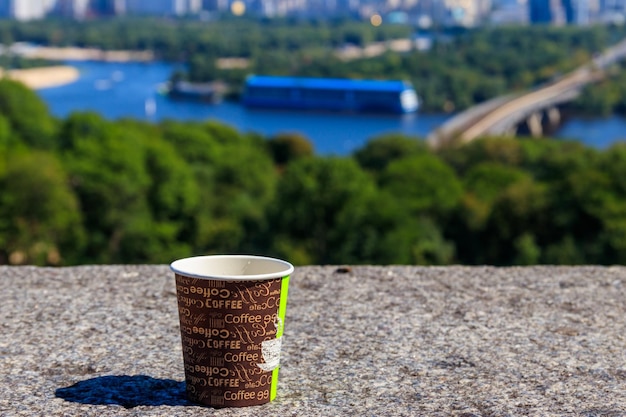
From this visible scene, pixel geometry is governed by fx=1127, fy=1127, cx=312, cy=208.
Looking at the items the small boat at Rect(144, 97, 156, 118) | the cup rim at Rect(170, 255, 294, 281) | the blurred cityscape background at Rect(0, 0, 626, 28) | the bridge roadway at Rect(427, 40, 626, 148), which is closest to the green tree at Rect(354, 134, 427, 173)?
the bridge roadway at Rect(427, 40, 626, 148)

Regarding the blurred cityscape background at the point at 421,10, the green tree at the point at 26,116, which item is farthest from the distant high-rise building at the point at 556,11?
the green tree at the point at 26,116

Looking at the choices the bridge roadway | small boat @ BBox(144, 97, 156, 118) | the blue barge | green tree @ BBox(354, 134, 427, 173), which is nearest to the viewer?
green tree @ BBox(354, 134, 427, 173)

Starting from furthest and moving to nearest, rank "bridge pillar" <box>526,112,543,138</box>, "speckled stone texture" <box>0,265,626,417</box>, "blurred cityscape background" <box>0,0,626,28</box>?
"blurred cityscape background" <box>0,0,626,28</box>
"bridge pillar" <box>526,112,543,138</box>
"speckled stone texture" <box>0,265,626,417</box>

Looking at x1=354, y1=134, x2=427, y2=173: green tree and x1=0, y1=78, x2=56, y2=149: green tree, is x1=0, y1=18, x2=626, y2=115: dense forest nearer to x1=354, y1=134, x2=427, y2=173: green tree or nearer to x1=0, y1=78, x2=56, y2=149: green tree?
x1=354, y1=134, x2=427, y2=173: green tree

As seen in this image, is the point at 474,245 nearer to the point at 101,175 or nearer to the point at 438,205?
the point at 438,205

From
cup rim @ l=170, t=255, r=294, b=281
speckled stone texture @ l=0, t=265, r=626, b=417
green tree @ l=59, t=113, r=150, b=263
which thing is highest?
cup rim @ l=170, t=255, r=294, b=281

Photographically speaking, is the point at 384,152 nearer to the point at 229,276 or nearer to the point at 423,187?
the point at 423,187

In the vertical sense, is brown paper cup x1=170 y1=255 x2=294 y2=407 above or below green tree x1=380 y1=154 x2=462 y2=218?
above

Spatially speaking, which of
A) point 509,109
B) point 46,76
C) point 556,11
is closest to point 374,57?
point 46,76
